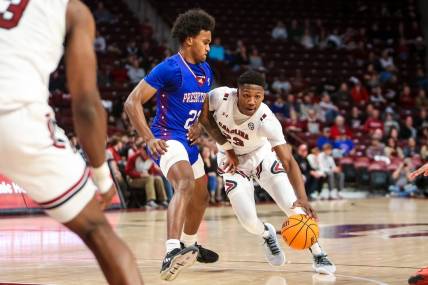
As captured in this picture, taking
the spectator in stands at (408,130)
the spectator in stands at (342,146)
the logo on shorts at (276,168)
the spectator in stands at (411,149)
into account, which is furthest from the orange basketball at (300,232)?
the spectator in stands at (408,130)

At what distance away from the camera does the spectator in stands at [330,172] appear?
1983 cm

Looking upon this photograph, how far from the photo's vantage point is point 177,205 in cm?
613

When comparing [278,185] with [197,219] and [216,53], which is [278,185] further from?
[216,53]

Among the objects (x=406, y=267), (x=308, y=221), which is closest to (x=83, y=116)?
(x=308, y=221)

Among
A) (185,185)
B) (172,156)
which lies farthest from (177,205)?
(172,156)

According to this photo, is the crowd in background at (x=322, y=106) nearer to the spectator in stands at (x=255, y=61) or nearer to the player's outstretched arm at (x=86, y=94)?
the spectator in stands at (x=255, y=61)

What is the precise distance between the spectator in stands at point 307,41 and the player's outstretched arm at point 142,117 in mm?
20385

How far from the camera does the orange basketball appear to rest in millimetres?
6383

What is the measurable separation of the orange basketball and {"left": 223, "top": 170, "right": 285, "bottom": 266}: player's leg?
48cm

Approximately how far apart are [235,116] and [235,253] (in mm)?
1624

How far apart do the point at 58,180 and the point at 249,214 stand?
375 cm

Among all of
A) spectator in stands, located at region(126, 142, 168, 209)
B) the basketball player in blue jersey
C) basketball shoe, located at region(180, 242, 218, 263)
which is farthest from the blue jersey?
spectator in stands, located at region(126, 142, 168, 209)

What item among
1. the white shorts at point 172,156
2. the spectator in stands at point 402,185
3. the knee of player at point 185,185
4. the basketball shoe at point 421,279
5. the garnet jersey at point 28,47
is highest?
the garnet jersey at point 28,47

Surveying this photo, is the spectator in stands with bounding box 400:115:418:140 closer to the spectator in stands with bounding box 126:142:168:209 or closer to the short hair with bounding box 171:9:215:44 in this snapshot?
the spectator in stands with bounding box 126:142:168:209
